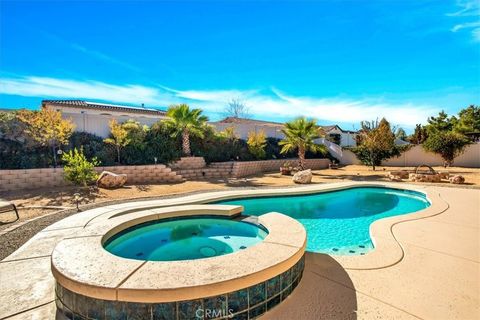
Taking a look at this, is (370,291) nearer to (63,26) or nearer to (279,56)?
(63,26)

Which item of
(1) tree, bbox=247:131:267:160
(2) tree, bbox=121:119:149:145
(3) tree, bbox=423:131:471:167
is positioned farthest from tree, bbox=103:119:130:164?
(3) tree, bbox=423:131:471:167

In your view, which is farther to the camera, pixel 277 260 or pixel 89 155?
pixel 89 155

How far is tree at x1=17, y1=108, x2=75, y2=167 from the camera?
448 inches

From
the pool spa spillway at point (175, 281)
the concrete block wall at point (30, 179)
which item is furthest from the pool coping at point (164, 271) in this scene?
the concrete block wall at point (30, 179)

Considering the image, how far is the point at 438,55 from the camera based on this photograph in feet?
A: 42.9

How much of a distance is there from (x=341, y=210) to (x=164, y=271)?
7351mm

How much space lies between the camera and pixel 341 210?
8.55m

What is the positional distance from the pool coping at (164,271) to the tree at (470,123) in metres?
34.5

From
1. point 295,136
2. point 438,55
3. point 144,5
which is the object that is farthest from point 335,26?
point 144,5

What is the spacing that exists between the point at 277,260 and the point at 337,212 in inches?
241

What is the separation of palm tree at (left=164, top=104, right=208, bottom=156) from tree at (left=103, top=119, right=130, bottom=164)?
2.98m

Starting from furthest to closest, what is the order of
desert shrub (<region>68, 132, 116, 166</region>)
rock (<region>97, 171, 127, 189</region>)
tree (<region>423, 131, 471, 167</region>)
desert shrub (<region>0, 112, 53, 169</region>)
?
tree (<region>423, 131, 471, 167</region>) → desert shrub (<region>68, 132, 116, 166</region>) → desert shrub (<region>0, 112, 53, 169</region>) → rock (<region>97, 171, 127, 189</region>)

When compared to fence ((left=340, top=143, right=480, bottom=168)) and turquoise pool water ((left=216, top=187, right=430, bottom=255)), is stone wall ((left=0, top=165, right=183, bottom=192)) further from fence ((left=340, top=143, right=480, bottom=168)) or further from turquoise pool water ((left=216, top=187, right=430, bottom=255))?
fence ((left=340, top=143, right=480, bottom=168))

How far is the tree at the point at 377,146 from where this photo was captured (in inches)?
725
